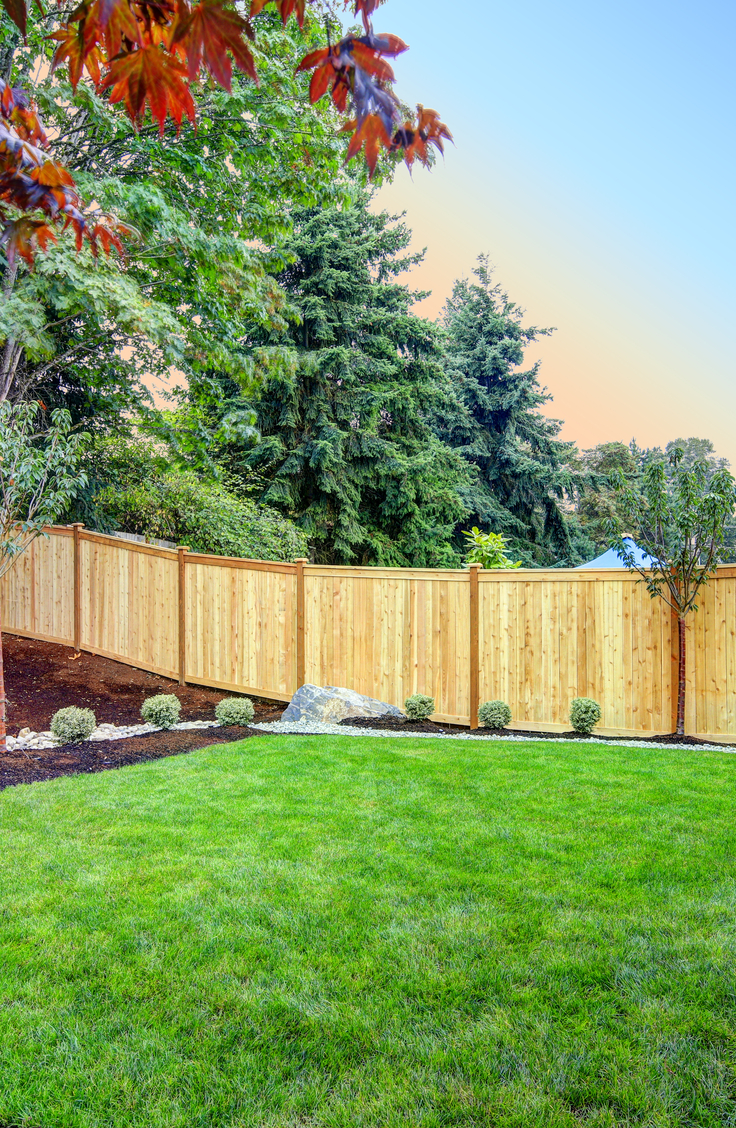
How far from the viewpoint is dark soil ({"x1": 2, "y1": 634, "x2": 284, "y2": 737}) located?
740 centimetres

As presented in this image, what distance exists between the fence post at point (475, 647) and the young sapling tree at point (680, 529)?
152 centimetres

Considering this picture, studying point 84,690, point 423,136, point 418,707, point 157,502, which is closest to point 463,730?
point 418,707

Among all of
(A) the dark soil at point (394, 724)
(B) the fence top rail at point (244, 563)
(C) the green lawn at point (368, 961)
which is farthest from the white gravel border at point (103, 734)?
(C) the green lawn at point (368, 961)

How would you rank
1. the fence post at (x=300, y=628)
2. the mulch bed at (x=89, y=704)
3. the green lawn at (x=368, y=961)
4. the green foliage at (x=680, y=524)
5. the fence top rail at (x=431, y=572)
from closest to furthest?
1. the green lawn at (x=368, y=961)
2. the mulch bed at (x=89, y=704)
3. the green foliage at (x=680, y=524)
4. the fence top rail at (x=431, y=572)
5. the fence post at (x=300, y=628)

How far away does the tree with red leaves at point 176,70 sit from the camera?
1331mm

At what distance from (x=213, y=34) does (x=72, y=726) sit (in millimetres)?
5924

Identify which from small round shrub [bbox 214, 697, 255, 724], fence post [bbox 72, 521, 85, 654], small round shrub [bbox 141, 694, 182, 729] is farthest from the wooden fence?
small round shrub [bbox 141, 694, 182, 729]

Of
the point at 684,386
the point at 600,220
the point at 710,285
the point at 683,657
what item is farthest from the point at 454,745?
the point at 684,386

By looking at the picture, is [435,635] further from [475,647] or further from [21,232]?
[21,232]

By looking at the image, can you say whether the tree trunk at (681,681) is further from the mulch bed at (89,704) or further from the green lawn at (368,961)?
the mulch bed at (89,704)

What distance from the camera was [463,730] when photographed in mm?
7238

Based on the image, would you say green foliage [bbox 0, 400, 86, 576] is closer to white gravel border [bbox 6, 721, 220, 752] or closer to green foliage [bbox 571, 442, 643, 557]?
white gravel border [bbox 6, 721, 220, 752]

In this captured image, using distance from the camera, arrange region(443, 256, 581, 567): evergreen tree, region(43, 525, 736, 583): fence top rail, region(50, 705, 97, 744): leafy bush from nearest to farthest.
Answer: region(50, 705, 97, 744): leafy bush, region(43, 525, 736, 583): fence top rail, region(443, 256, 581, 567): evergreen tree

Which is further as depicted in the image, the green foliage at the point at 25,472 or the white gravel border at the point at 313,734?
the white gravel border at the point at 313,734
